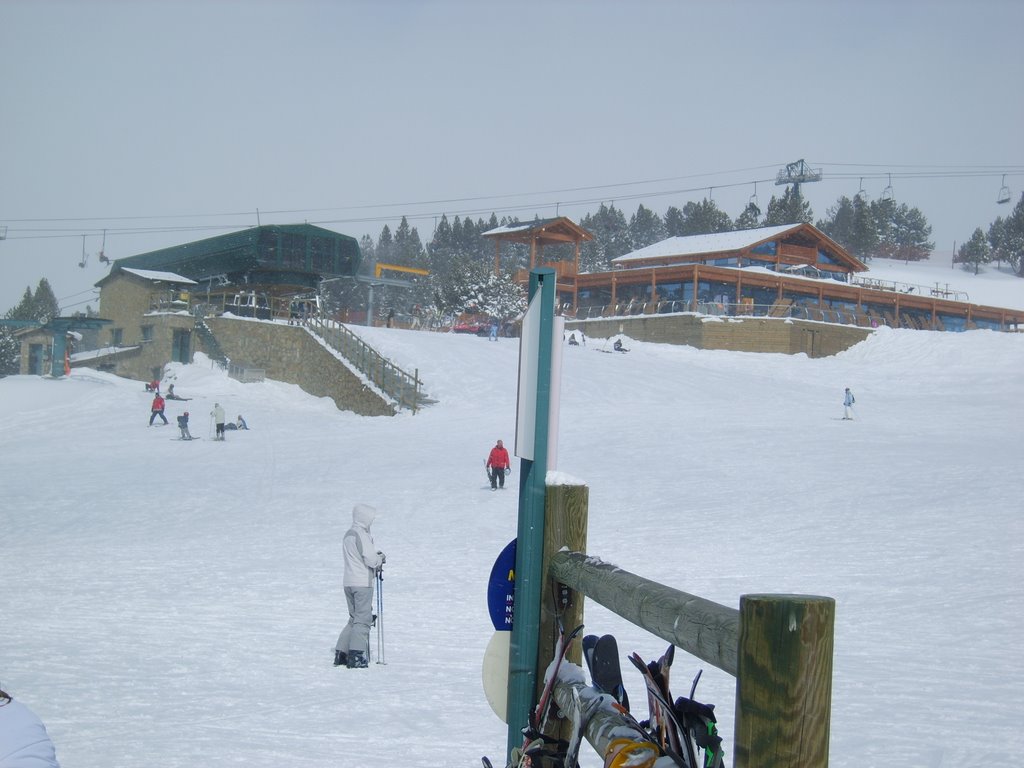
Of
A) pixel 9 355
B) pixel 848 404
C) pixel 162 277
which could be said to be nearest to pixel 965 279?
pixel 848 404

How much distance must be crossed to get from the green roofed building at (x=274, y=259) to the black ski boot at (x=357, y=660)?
43252 mm

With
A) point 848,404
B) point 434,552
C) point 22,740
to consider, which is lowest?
point 434,552

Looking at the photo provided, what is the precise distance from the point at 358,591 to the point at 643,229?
161 metres

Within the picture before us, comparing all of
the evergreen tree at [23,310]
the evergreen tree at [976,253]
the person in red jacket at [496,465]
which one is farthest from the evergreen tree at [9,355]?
the evergreen tree at [976,253]

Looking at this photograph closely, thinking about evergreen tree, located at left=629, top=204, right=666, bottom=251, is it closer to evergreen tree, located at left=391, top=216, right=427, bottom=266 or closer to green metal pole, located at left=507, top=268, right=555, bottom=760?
evergreen tree, located at left=391, top=216, right=427, bottom=266

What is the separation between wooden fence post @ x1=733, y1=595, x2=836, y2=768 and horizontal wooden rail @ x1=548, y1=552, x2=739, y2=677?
0.49 feet

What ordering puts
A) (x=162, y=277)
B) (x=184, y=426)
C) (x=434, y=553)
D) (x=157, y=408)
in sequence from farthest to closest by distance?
1. (x=162, y=277)
2. (x=157, y=408)
3. (x=184, y=426)
4. (x=434, y=553)

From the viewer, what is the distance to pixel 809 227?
198ft

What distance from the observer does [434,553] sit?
45.6ft

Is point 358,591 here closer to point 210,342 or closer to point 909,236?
point 210,342

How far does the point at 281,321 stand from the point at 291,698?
35.2 m

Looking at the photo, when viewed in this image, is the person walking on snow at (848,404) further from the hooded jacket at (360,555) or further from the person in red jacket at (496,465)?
the hooded jacket at (360,555)

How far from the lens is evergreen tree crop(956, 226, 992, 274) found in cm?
11738

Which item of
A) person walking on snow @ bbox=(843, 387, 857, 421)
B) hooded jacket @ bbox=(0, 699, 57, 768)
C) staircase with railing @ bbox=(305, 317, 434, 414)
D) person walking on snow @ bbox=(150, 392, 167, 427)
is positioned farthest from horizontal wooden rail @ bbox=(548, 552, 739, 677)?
staircase with railing @ bbox=(305, 317, 434, 414)
